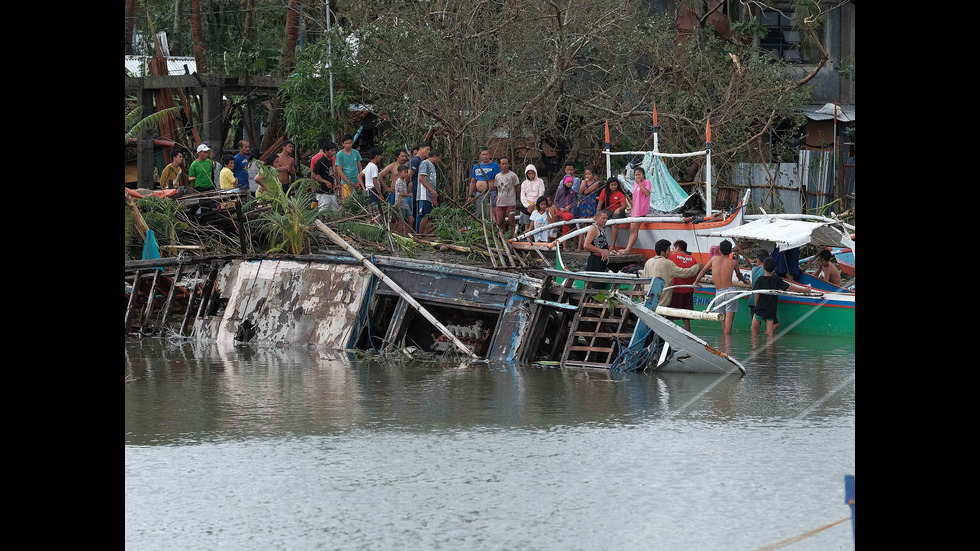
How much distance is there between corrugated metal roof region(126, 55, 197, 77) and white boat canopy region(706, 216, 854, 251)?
14288 millimetres

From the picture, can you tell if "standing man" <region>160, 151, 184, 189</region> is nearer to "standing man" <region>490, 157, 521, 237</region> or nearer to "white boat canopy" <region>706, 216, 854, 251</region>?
"standing man" <region>490, 157, 521, 237</region>

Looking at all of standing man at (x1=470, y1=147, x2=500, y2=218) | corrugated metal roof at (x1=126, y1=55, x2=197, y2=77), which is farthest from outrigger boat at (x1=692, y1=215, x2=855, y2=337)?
corrugated metal roof at (x1=126, y1=55, x2=197, y2=77)

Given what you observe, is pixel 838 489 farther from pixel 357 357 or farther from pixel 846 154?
pixel 846 154

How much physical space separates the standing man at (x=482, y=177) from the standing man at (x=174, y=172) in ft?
17.0

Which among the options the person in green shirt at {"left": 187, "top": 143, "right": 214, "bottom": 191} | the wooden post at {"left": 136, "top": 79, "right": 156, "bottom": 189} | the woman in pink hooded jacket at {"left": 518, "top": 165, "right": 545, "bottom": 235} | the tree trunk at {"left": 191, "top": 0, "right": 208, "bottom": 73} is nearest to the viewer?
the person in green shirt at {"left": 187, "top": 143, "right": 214, "bottom": 191}

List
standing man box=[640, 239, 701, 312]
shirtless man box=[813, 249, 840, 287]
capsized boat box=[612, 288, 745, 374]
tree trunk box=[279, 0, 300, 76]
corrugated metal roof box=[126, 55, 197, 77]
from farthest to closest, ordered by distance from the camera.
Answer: tree trunk box=[279, 0, 300, 76] → corrugated metal roof box=[126, 55, 197, 77] → shirtless man box=[813, 249, 840, 287] → standing man box=[640, 239, 701, 312] → capsized boat box=[612, 288, 745, 374]

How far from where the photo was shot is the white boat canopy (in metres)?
16.9

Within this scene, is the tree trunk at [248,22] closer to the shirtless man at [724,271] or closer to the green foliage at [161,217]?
the green foliage at [161,217]

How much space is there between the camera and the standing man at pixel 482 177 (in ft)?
66.5

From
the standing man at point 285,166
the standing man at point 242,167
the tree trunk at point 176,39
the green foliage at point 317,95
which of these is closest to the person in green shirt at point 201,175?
the standing man at point 242,167

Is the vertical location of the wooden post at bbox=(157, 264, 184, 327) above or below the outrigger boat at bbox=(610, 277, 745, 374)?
above

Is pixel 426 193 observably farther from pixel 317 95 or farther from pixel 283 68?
pixel 283 68

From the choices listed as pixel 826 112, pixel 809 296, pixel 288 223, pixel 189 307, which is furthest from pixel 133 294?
pixel 826 112

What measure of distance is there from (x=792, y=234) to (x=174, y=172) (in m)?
10.8
